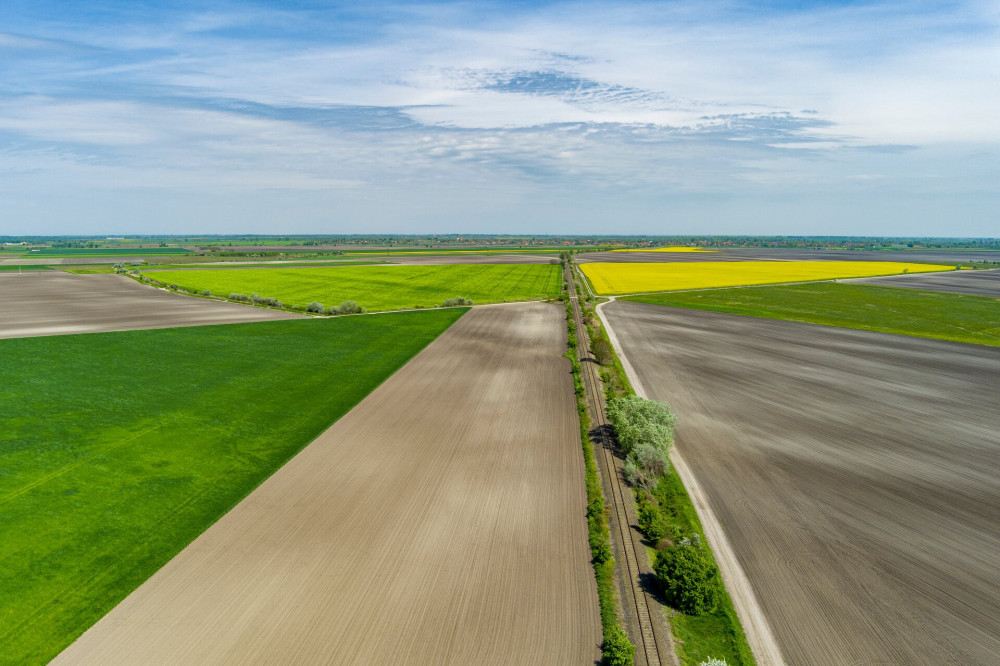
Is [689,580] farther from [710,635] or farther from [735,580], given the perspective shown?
[735,580]

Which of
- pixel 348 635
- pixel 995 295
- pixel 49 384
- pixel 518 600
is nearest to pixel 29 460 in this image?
pixel 49 384

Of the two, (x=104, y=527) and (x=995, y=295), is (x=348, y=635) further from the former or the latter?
(x=995, y=295)

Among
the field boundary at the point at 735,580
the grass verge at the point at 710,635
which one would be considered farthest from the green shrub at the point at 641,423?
the grass verge at the point at 710,635

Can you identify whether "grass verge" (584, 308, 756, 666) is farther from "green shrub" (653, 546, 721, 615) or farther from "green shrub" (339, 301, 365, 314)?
→ "green shrub" (339, 301, 365, 314)

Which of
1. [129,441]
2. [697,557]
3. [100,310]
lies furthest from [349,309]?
[697,557]

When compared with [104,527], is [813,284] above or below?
above

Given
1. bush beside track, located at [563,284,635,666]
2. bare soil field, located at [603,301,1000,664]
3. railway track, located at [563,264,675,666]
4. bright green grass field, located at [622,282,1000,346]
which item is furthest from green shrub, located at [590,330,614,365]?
bright green grass field, located at [622,282,1000,346]

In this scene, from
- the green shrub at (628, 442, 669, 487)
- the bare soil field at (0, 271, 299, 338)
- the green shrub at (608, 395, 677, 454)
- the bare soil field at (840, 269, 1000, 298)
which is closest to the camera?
the green shrub at (628, 442, 669, 487)
